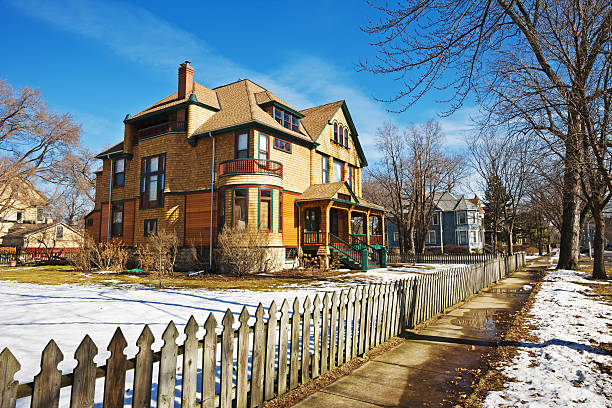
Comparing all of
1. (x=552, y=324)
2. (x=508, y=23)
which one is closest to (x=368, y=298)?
(x=552, y=324)

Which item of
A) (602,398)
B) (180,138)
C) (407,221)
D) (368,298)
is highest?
(180,138)

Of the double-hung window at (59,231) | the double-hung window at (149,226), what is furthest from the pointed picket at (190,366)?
the double-hung window at (59,231)

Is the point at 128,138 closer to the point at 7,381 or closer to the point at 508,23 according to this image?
the point at 508,23

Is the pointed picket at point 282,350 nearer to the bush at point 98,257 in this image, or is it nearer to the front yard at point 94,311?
the front yard at point 94,311

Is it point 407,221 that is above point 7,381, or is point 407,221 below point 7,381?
above

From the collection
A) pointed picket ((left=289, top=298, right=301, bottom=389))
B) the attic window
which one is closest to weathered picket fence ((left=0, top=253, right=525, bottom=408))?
pointed picket ((left=289, top=298, right=301, bottom=389))

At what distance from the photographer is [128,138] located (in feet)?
89.1

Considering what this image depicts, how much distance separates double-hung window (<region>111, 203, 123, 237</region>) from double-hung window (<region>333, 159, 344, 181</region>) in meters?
16.7

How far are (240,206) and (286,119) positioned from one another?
7.86m

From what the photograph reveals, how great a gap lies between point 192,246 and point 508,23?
1951 centimetres

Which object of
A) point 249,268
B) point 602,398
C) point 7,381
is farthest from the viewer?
point 249,268

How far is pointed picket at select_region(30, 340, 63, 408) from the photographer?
2338 millimetres

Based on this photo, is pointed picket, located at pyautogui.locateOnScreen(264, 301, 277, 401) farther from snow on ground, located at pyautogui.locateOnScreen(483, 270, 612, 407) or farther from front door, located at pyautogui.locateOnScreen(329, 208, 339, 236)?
front door, located at pyautogui.locateOnScreen(329, 208, 339, 236)

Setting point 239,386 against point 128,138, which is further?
point 128,138
